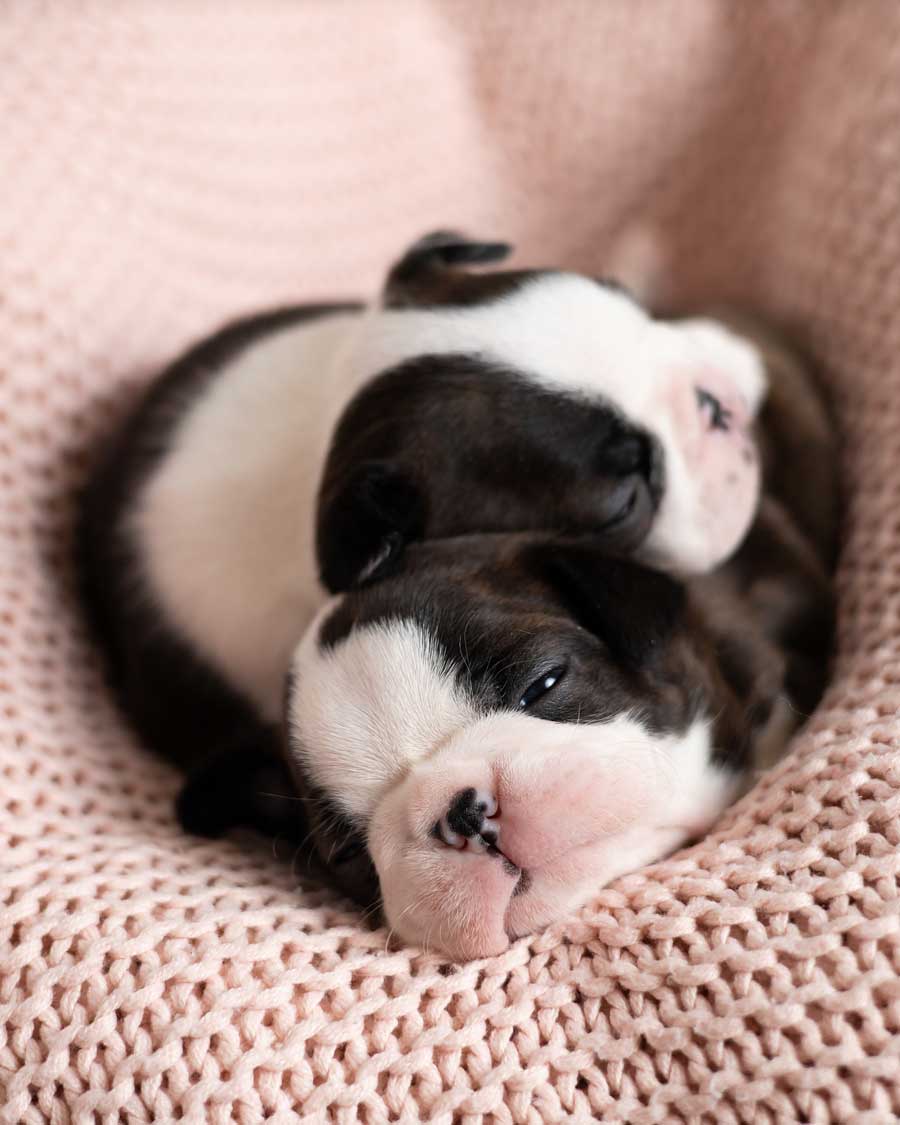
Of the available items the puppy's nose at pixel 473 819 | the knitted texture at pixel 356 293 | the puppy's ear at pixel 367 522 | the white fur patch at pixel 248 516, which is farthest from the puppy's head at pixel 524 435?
the puppy's nose at pixel 473 819

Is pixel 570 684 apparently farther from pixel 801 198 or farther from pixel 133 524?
pixel 801 198

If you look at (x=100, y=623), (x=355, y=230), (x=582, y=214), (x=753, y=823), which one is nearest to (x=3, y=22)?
(x=355, y=230)

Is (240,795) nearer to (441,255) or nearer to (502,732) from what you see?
(502,732)

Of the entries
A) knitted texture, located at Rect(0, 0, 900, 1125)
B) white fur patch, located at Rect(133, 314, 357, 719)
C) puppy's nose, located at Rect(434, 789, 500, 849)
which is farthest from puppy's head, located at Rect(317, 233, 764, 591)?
puppy's nose, located at Rect(434, 789, 500, 849)

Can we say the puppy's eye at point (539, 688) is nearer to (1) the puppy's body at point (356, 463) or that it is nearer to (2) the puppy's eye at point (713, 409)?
(1) the puppy's body at point (356, 463)

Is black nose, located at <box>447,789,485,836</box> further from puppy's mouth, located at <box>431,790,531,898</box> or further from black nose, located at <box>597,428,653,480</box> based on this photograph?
black nose, located at <box>597,428,653,480</box>

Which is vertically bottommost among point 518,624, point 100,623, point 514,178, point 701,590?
point 100,623

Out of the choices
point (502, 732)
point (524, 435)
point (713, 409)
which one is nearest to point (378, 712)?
point (502, 732)
